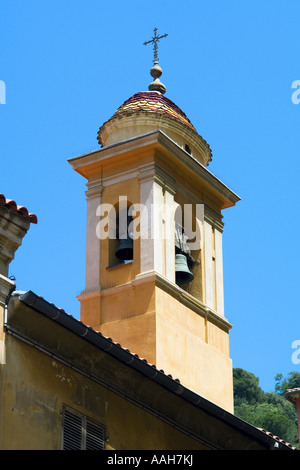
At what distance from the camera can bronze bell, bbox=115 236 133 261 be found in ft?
86.6

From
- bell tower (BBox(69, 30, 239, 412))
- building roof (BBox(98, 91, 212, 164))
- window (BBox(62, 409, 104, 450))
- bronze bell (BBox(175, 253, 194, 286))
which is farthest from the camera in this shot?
building roof (BBox(98, 91, 212, 164))

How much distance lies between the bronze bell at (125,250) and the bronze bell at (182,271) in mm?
986

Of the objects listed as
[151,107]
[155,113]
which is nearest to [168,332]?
[155,113]

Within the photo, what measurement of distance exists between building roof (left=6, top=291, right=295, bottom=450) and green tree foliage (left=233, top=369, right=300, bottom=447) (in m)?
34.8

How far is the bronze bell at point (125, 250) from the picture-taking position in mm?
26386

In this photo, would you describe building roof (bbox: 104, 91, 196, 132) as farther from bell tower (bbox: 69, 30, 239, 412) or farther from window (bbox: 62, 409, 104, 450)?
window (bbox: 62, 409, 104, 450)

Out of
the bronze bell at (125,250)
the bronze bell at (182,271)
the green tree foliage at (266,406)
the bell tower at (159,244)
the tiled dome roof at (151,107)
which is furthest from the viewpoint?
the green tree foliage at (266,406)

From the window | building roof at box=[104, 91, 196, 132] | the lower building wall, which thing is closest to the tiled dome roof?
building roof at box=[104, 91, 196, 132]

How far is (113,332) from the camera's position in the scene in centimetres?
2531

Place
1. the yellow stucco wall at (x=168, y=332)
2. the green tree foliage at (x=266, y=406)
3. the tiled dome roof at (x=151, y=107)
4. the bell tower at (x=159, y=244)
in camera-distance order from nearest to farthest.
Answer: the yellow stucco wall at (x=168, y=332), the bell tower at (x=159, y=244), the tiled dome roof at (x=151, y=107), the green tree foliage at (x=266, y=406)

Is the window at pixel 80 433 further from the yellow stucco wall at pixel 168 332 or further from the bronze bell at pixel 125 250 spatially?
the bronze bell at pixel 125 250

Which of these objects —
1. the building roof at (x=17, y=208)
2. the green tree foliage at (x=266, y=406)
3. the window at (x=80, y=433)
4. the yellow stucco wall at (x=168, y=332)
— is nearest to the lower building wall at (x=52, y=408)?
the window at (x=80, y=433)
